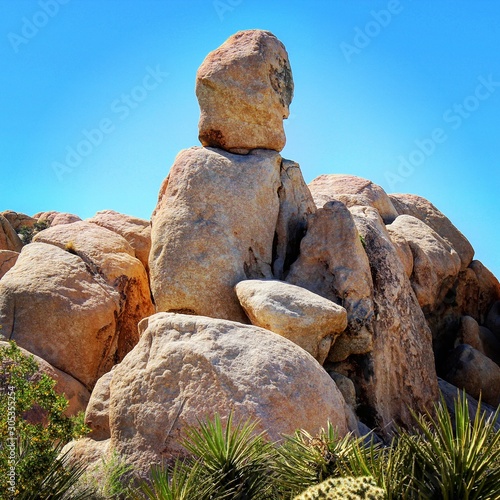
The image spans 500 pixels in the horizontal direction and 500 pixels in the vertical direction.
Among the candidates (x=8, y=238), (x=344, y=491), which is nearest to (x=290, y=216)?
(x=344, y=491)

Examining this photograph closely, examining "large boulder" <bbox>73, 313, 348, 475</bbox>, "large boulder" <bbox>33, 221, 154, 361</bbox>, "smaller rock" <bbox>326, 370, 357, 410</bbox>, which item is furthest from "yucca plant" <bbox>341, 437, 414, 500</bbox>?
"large boulder" <bbox>33, 221, 154, 361</bbox>

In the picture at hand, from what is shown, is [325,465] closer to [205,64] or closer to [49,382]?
[49,382]

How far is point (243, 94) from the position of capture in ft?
45.0

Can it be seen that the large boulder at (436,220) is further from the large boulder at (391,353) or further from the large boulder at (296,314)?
the large boulder at (296,314)

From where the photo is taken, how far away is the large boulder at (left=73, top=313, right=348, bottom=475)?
8.64 metres

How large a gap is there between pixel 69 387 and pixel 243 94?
6537 mm

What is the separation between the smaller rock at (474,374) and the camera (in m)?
17.3

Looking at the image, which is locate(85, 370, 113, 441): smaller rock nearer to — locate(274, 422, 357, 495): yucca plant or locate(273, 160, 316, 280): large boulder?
locate(274, 422, 357, 495): yucca plant

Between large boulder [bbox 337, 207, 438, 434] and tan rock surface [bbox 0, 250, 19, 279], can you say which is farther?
tan rock surface [bbox 0, 250, 19, 279]

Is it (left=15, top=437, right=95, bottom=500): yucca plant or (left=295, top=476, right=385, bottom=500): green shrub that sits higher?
(left=295, top=476, right=385, bottom=500): green shrub

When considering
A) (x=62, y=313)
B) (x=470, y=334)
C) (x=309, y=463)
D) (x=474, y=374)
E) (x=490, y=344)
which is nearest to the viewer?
(x=309, y=463)

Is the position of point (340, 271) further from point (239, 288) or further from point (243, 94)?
point (243, 94)

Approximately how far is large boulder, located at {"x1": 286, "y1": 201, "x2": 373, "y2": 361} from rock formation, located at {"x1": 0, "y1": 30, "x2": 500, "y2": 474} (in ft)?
0.08

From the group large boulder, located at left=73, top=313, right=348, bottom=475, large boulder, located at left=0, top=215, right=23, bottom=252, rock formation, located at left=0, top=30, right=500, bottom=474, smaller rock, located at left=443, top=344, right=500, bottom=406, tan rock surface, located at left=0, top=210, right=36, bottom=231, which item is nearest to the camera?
large boulder, located at left=73, top=313, right=348, bottom=475
